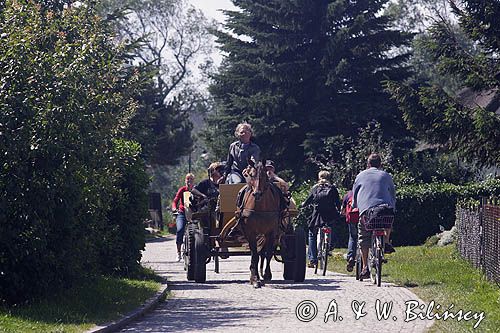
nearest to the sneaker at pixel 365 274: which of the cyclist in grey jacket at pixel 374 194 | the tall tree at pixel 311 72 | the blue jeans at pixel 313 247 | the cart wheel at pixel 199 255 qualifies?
the cyclist in grey jacket at pixel 374 194

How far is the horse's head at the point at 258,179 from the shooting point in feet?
54.9

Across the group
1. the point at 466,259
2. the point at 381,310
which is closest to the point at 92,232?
the point at 381,310

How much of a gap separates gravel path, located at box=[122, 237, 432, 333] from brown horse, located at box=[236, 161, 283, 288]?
25.4 inches

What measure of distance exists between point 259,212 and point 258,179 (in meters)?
0.55

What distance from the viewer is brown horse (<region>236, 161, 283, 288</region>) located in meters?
16.8

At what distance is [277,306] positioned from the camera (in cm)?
1434

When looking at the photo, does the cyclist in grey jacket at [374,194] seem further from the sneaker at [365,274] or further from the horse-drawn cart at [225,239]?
the horse-drawn cart at [225,239]

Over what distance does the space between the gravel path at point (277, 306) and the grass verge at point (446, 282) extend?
1.14ft

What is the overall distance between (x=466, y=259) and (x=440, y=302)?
20.9 ft

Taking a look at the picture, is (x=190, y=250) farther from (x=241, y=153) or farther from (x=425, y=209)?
(x=425, y=209)

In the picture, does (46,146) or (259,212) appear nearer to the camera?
(46,146)

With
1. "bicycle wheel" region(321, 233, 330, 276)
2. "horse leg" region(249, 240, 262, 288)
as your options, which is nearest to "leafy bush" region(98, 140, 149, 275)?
"horse leg" region(249, 240, 262, 288)

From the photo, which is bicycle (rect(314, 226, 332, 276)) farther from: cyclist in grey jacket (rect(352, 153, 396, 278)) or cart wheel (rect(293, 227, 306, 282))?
cyclist in grey jacket (rect(352, 153, 396, 278))

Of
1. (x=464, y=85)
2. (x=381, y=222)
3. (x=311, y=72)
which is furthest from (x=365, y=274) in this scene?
(x=311, y=72)
